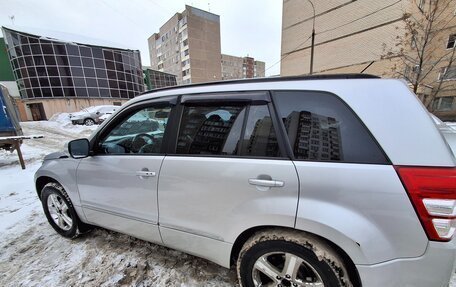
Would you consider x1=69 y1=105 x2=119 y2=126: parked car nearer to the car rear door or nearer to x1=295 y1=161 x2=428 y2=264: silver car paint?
the car rear door

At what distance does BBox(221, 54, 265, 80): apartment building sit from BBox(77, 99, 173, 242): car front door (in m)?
71.2

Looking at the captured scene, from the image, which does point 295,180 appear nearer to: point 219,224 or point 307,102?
point 307,102

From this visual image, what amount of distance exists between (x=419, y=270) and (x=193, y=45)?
192 ft

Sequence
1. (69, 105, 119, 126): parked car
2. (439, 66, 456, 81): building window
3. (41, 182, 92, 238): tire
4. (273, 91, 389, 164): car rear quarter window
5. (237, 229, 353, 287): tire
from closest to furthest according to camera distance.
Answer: (273, 91, 389, 164): car rear quarter window → (237, 229, 353, 287): tire → (41, 182, 92, 238): tire → (439, 66, 456, 81): building window → (69, 105, 119, 126): parked car

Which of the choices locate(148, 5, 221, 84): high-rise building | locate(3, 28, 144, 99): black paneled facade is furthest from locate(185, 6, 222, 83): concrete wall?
locate(3, 28, 144, 99): black paneled facade

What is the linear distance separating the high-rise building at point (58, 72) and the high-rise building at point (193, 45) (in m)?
25.7

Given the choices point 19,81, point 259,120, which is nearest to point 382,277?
point 259,120

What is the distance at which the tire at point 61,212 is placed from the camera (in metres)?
2.71

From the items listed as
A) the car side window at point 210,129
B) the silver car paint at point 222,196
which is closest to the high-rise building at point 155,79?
the car side window at point 210,129

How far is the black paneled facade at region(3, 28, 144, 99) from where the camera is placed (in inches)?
1035

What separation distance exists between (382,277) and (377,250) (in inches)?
7.7

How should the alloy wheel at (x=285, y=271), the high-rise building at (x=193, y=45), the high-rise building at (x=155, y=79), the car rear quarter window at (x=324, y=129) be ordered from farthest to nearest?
1. the high-rise building at (x=193, y=45)
2. the high-rise building at (x=155, y=79)
3. the alloy wheel at (x=285, y=271)
4. the car rear quarter window at (x=324, y=129)

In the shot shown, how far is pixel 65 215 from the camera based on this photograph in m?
2.83

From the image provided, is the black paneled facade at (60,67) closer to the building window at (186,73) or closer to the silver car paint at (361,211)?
the building window at (186,73)
